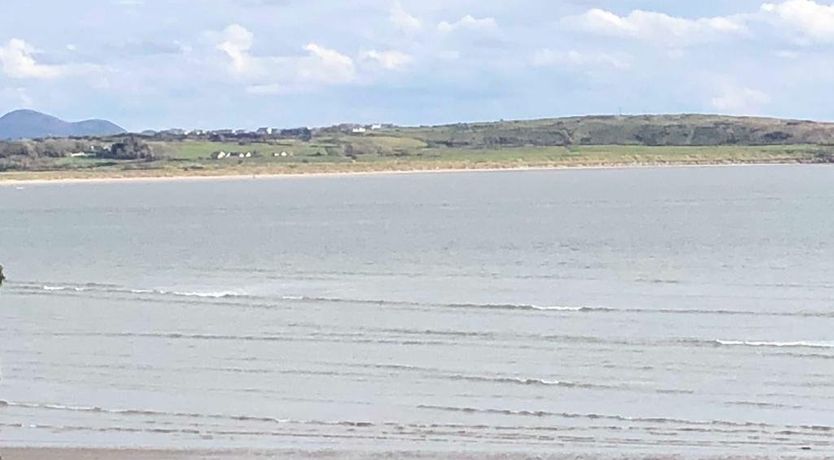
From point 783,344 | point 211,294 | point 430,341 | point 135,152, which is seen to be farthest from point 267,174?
point 783,344

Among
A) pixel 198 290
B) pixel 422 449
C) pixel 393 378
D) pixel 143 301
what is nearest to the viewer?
pixel 422 449

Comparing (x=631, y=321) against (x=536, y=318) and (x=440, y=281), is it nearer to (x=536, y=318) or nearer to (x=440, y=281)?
(x=536, y=318)

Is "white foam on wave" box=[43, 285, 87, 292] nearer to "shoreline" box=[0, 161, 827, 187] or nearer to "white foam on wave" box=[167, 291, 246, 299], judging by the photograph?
"white foam on wave" box=[167, 291, 246, 299]

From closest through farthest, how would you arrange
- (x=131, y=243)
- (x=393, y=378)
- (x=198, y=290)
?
1. (x=393, y=378)
2. (x=198, y=290)
3. (x=131, y=243)

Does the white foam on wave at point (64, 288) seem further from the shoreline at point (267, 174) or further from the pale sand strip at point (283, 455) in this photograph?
the shoreline at point (267, 174)

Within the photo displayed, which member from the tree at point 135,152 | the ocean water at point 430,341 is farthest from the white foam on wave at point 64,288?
the tree at point 135,152

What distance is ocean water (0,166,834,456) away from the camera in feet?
68.6

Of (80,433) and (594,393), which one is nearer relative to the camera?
(80,433)

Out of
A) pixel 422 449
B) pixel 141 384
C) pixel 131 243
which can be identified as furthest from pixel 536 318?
pixel 131 243

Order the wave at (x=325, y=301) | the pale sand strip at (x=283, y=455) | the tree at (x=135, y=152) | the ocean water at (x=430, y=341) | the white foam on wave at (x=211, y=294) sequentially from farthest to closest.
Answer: the tree at (x=135, y=152) → the white foam on wave at (x=211, y=294) → the wave at (x=325, y=301) → the ocean water at (x=430, y=341) → the pale sand strip at (x=283, y=455)

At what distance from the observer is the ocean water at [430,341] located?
68.6 ft

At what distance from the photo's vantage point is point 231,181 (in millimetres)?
186125

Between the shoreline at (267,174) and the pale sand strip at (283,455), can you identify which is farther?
the shoreline at (267,174)

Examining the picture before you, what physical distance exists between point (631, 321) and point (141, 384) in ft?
39.3
